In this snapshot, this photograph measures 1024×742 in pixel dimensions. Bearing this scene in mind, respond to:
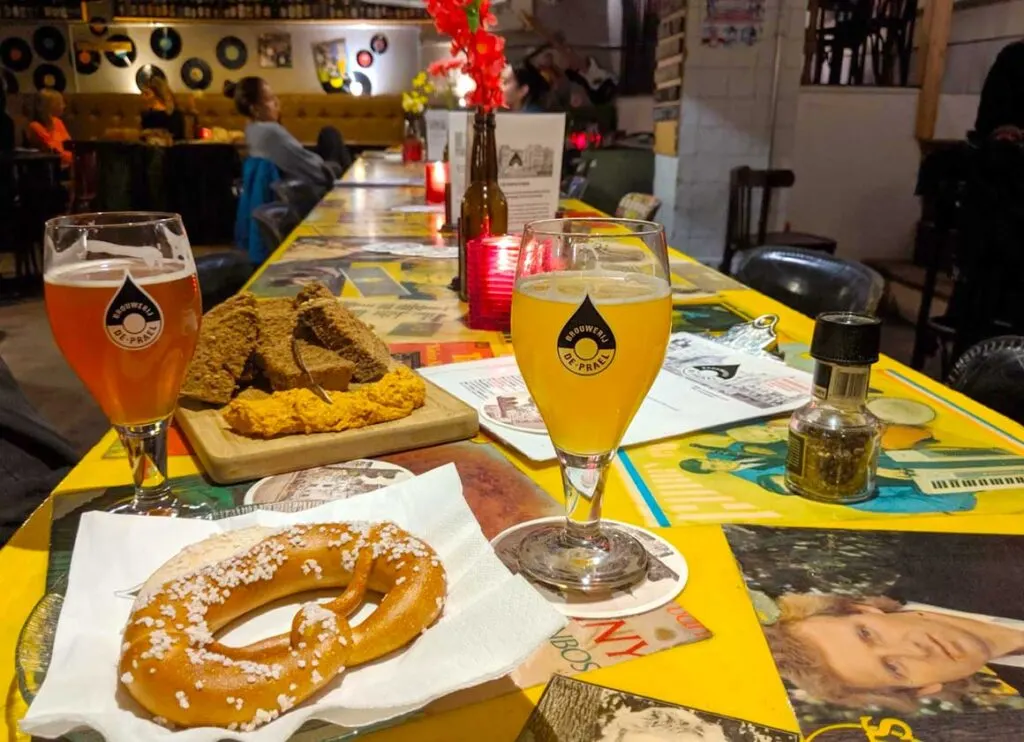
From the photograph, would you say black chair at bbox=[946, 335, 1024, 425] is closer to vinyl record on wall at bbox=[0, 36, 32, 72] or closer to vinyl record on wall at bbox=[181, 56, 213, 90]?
vinyl record on wall at bbox=[181, 56, 213, 90]

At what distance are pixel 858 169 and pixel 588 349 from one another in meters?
6.12

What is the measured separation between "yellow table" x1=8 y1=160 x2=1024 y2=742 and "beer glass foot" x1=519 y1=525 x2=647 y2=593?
0.05m

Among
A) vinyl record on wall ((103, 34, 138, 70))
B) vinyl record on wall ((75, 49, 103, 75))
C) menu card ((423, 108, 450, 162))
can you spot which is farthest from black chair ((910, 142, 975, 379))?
vinyl record on wall ((75, 49, 103, 75))

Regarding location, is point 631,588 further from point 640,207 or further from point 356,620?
point 640,207

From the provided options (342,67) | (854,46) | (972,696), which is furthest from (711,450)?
(342,67)

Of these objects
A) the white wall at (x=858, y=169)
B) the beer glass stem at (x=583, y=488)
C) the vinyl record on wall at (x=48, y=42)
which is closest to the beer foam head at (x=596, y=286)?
the beer glass stem at (x=583, y=488)

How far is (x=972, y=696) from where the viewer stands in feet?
1.78

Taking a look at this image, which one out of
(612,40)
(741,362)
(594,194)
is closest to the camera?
(741,362)

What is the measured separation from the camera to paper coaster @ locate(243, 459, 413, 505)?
81 cm

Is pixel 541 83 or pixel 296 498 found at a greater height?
pixel 541 83

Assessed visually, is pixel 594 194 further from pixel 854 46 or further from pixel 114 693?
pixel 114 693

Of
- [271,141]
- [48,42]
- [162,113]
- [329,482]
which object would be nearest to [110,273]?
[329,482]

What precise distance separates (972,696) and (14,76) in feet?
43.4

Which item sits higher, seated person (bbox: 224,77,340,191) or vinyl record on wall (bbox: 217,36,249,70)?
vinyl record on wall (bbox: 217,36,249,70)
